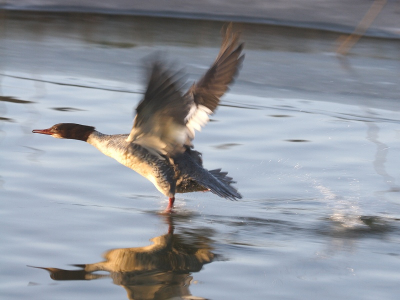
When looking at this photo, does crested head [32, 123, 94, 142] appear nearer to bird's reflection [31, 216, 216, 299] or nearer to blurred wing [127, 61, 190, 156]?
blurred wing [127, 61, 190, 156]

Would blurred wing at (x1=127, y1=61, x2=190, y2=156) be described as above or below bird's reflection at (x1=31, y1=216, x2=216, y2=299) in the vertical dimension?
above

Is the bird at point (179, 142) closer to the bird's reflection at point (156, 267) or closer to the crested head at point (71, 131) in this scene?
the crested head at point (71, 131)

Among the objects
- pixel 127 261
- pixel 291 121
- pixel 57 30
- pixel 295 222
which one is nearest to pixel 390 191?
pixel 295 222

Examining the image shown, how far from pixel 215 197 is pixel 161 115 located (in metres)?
1.30

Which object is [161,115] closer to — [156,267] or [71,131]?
[156,267]

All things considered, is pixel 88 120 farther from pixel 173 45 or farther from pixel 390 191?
pixel 173 45

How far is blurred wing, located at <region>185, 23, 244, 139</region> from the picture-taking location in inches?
241

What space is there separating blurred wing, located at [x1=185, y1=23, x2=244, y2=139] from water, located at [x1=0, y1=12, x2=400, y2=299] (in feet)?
2.40

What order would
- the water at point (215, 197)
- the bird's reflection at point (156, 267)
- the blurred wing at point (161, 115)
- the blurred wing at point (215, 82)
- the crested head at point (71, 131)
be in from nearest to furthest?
the bird's reflection at point (156, 267) < the water at point (215, 197) < the blurred wing at point (161, 115) < the blurred wing at point (215, 82) < the crested head at point (71, 131)

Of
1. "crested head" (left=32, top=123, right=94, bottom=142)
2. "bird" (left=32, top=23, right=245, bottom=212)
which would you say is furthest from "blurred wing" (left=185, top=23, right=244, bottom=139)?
"crested head" (left=32, top=123, right=94, bottom=142)

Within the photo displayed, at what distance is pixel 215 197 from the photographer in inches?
255

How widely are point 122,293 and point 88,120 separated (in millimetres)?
3830

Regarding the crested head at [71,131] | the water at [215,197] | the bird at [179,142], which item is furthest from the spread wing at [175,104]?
the crested head at [71,131]

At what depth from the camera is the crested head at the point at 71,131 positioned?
6453mm
